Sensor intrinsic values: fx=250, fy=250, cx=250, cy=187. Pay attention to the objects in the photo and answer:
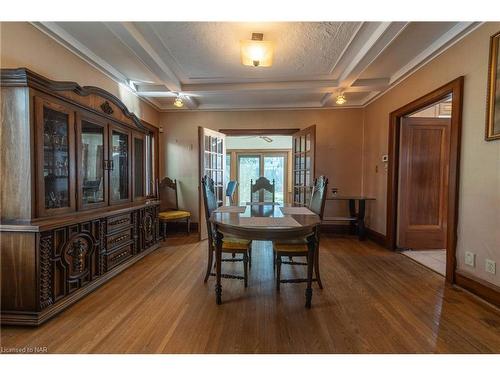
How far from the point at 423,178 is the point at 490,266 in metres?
1.71

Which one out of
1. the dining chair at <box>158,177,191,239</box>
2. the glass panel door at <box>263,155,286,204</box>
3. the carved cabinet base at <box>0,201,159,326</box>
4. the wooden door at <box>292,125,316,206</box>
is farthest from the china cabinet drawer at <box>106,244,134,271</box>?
the glass panel door at <box>263,155,286,204</box>

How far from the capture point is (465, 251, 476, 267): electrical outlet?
2.28 meters

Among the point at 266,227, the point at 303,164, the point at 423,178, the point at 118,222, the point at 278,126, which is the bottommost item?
the point at 118,222

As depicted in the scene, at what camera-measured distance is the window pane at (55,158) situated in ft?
6.46

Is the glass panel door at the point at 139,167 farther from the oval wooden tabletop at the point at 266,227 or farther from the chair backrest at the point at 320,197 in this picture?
the chair backrest at the point at 320,197

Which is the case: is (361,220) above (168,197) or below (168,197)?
below

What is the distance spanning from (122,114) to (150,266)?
185 cm

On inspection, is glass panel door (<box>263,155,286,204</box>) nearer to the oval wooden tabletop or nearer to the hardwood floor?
the hardwood floor

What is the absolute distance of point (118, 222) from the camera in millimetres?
2742

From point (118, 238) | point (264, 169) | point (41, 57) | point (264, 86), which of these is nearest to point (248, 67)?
point (264, 86)

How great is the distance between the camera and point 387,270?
2.91 m

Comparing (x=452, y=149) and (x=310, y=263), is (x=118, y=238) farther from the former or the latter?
(x=452, y=149)

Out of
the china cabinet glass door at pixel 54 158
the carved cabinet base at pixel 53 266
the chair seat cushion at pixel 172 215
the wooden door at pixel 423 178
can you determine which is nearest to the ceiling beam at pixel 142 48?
the china cabinet glass door at pixel 54 158
